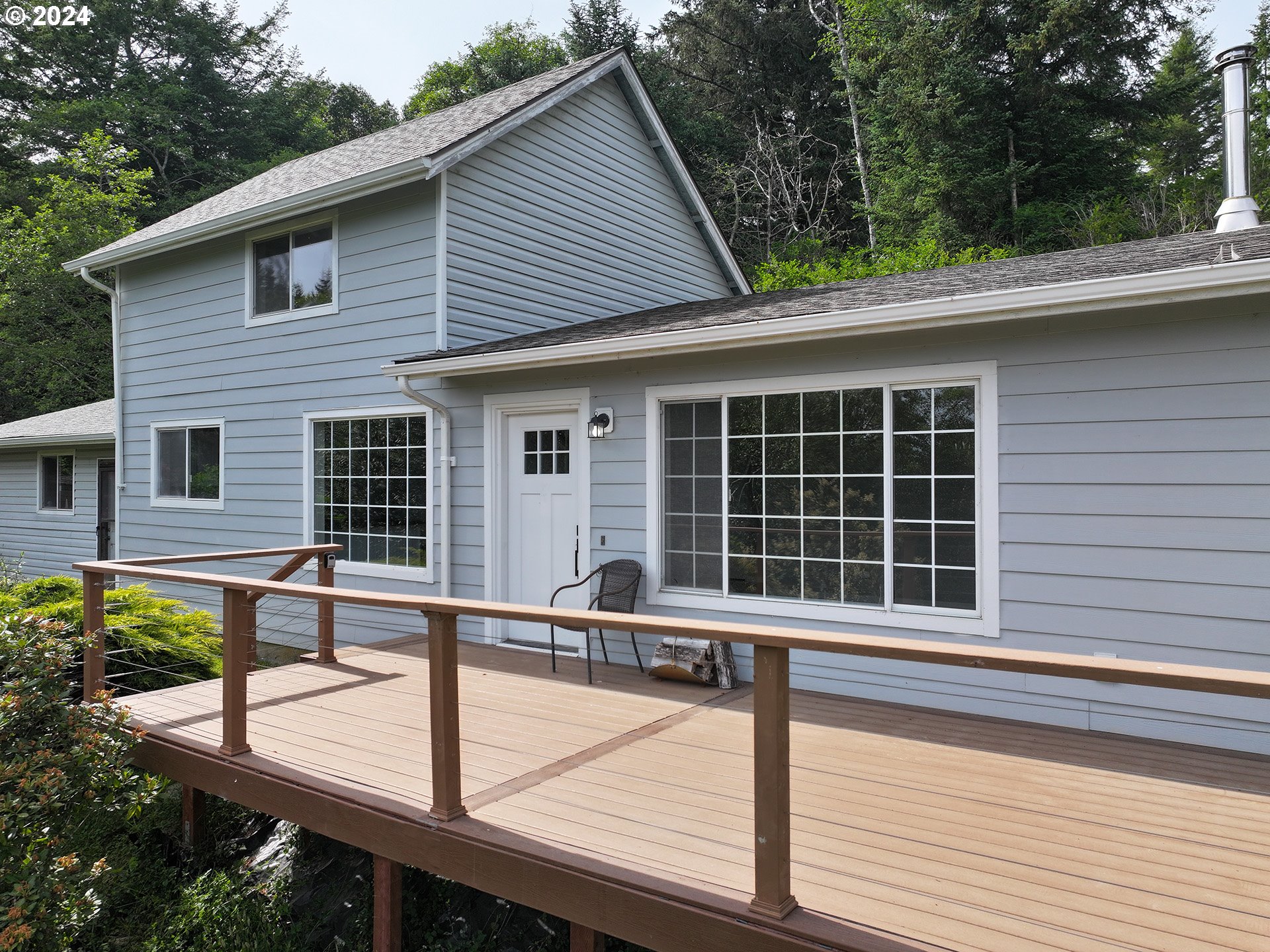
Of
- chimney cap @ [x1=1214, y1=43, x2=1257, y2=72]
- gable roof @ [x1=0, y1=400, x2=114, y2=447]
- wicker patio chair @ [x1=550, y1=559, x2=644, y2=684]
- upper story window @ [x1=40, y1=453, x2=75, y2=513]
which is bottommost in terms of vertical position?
wicker patio chair @ [x1=550, y1=559, x2=644, y2=684]

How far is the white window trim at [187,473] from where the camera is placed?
9164mm

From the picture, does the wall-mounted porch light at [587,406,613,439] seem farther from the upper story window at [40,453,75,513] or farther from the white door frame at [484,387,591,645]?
the upper story window at [40,453,75,513]

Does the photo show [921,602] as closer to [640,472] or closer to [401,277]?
[640,472]

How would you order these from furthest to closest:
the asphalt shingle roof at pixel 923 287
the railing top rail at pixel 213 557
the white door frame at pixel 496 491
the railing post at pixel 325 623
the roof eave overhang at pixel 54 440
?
1. the roof eave overhang at pixel 54 440
2. the white door frame at pixel 496 491
3. the railing post at pixel 325 623
4. the railing top rail at pixel 213 557
5. the asphalt shingle roof at pixel 923 287

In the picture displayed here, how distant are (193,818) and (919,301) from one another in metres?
5.30

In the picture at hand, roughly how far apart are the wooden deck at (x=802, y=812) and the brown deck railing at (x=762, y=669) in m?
0.18

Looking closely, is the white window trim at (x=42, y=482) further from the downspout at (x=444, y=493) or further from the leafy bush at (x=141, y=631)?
the downspout at (x=444, y=493)

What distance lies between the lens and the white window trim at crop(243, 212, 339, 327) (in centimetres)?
808

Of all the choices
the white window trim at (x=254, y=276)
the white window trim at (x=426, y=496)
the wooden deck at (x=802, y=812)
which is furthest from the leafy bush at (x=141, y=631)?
the white window trim at (x=254, y=276)

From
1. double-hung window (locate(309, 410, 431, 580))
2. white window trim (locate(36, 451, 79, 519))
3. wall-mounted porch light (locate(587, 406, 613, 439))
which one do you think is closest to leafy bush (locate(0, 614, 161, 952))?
double-hung window (locate(309, 410, 431, 580))

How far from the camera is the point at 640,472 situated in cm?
601

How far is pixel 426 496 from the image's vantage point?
7367 millimetres

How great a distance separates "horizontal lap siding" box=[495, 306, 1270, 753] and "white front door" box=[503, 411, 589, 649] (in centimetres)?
267

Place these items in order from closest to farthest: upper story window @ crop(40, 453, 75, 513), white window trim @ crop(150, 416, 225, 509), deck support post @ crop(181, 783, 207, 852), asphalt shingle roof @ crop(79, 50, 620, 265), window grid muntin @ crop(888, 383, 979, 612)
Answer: window grid muntin @ crop(888, 383, 979, 612)
deck support post @ crop(181, 783, 207, 852)
asphalt shingle roof @ crop(79, 50, 620, 265)
white window trim @ crop(150, 416, 225, 509)
upper story window @ crop(40, 453, 75, 513)
